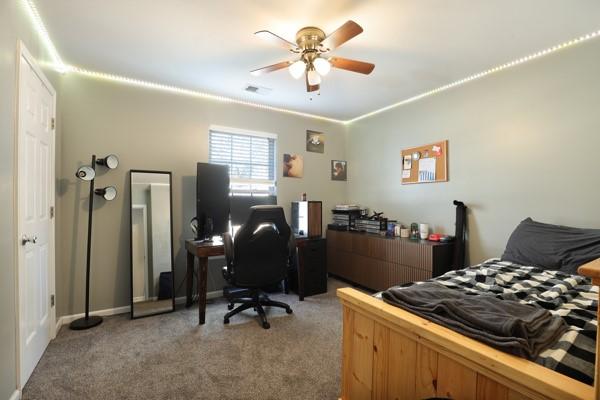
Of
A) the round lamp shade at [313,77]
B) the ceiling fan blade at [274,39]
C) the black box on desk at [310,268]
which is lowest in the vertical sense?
the black box on desk at [310,268]

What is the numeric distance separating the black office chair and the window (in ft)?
3.56

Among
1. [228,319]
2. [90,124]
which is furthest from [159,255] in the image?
[90,124]

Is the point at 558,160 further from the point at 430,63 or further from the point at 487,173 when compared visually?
the point at 430,63

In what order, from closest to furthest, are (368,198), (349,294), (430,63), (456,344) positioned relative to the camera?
(456,344) → (349,294) → (430,63) → (368,198)

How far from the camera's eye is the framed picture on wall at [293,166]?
399cm

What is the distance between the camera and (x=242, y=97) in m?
3.49

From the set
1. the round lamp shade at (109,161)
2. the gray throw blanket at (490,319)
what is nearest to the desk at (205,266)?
the round lamp shade at (109,161)

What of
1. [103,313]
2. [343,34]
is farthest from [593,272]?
[103,313]

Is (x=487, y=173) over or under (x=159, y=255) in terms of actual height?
over

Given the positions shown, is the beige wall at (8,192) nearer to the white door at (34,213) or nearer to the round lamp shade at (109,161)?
the white door at (34,213)

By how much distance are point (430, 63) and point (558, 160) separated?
1371 millimetres

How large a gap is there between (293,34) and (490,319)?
86.5 inches

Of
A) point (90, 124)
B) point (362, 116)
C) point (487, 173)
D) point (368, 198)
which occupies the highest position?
point (362, 116)

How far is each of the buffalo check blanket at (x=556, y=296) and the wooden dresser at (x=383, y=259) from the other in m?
0.64
